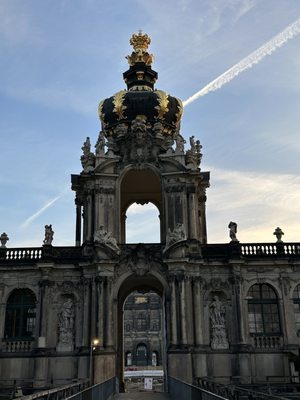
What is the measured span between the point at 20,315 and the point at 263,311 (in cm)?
1664

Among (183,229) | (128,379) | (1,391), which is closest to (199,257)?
(183,229)

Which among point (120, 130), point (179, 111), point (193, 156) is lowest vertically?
point (193, 156)

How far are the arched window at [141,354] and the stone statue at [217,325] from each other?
177ft

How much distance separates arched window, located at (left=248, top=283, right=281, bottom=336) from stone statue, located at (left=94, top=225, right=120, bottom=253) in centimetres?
989

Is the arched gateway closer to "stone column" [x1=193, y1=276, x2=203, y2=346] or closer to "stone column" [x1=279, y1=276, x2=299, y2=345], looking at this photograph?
"stone column" [x1=193, y1=276, x2=203, y2=346]

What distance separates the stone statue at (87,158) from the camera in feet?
118

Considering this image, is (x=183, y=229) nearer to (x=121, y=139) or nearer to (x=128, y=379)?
(x=121, y=139)

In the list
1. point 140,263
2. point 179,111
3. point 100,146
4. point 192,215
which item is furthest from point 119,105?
point 140,263

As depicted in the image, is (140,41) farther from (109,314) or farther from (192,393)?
(192,393)

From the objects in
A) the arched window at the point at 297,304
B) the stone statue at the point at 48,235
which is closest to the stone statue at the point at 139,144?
the stone statue at the point at 48,235

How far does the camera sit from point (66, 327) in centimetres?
3297

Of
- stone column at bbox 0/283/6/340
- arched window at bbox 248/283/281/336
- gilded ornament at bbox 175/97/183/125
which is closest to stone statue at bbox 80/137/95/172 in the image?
gilded ornament at bbox 175/97/183/125

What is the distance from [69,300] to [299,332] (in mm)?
15699

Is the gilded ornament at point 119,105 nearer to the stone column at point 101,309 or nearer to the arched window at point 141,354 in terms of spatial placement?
the stone column at point 101,309
